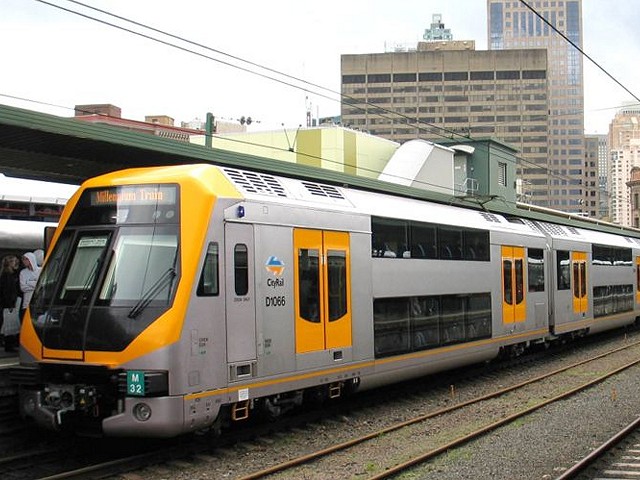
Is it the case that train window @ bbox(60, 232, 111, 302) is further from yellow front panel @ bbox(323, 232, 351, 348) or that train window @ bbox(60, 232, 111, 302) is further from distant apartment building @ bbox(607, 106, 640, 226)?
distant apartment building @ bbox(607, 106, 640, 226)

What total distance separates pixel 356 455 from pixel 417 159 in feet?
115

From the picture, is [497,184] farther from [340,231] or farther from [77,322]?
[77,322]

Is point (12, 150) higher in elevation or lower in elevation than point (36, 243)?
higher

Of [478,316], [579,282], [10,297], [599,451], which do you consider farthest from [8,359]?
[579,282]

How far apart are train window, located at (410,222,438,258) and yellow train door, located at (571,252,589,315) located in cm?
844

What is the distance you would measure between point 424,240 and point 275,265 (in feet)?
13.5

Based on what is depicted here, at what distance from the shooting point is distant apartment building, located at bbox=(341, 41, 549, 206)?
145625mm

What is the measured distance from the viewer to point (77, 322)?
8.36 metres

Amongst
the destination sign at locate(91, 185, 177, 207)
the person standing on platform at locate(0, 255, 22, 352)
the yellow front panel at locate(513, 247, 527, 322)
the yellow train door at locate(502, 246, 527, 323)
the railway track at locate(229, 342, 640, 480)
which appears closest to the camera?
the railway track at locate(229, 342, 640, 480)

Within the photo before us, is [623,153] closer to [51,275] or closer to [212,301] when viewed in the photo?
[212,301]

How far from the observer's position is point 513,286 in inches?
641

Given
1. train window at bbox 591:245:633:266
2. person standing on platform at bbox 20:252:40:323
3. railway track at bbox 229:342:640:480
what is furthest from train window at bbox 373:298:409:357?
train window at bbox 591:245:633:266

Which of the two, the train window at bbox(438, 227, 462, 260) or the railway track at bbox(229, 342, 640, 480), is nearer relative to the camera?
the railway track at bbox(229, 342, 640, 480)

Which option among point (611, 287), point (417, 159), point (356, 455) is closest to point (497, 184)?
point (417, 159)
